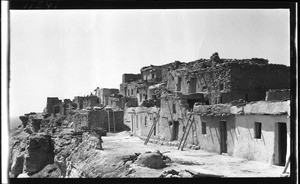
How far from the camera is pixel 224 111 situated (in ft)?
55.8

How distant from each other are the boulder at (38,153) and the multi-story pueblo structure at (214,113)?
413cm

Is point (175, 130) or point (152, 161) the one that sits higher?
point (175, 130)

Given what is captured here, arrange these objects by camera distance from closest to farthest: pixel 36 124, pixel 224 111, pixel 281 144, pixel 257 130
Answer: pixel 281 144 → pixel 257 130 → pixel 224 111 → pixel 36 124

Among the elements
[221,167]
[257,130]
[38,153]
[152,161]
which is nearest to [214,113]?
[257,130]

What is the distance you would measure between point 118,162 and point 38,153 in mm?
15103

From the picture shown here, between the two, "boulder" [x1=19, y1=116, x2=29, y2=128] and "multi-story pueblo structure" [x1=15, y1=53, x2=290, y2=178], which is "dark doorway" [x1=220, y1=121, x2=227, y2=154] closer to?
"multi-story pueblo structure" [x1=15, y1=53, x2=290, y2=178]

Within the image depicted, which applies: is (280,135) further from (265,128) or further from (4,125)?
(4,125)

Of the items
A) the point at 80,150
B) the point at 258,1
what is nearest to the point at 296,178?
the point at 258,1

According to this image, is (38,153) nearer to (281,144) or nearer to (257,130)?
(257,130)

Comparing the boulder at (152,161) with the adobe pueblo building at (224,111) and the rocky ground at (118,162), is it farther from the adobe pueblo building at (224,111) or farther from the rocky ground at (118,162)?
the adobe pueblo building at (224,111)

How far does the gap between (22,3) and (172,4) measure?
1.91 m

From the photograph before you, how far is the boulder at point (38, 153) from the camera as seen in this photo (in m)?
26.8

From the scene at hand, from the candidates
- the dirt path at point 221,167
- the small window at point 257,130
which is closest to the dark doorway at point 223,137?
the dirt path at point 221,167

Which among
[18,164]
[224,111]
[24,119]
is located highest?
A: [224,111]
